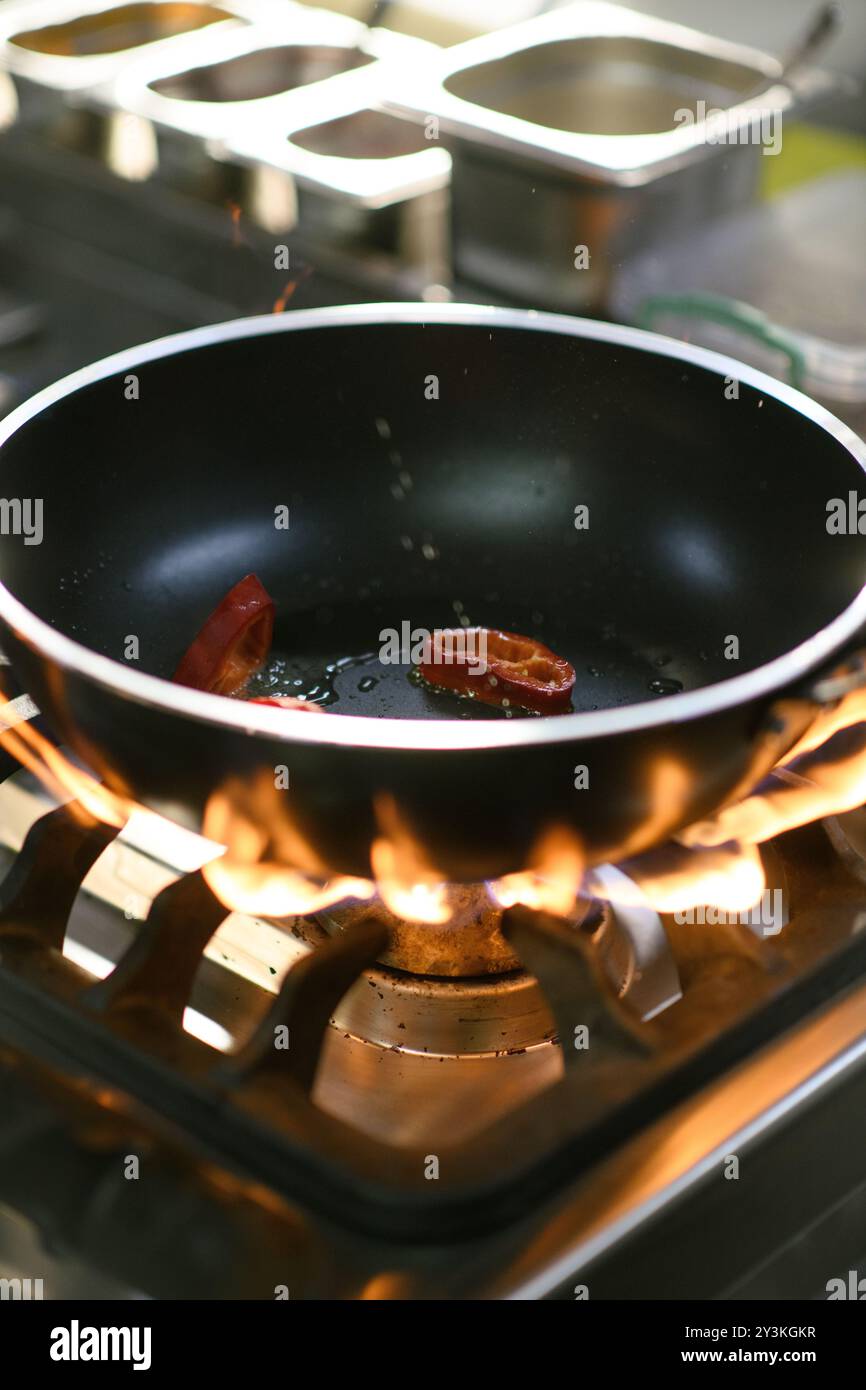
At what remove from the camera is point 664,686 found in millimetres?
870

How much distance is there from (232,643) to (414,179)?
62 cm

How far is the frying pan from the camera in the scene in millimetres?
832

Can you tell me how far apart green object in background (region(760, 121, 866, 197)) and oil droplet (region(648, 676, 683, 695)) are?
0.73 metres

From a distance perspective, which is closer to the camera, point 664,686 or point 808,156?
point 664,686

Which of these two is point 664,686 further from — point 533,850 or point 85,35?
point 85,35

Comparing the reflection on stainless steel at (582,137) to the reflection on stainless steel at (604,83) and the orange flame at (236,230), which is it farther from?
the orange flame at (236,230)

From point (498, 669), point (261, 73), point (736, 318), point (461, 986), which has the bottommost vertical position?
point (461, 986)

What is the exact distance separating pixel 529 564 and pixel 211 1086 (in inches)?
16.1

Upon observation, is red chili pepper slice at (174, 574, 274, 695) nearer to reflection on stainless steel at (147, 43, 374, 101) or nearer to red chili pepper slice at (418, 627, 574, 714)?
red chili pepper slice at (418, 627, 574, 714)

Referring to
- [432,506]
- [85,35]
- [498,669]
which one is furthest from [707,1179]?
[85,35]

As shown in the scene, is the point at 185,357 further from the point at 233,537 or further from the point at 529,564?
the point at 529,564

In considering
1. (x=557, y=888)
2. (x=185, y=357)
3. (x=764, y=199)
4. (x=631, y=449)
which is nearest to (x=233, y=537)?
(x=185, y=357)

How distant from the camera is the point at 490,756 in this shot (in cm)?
59

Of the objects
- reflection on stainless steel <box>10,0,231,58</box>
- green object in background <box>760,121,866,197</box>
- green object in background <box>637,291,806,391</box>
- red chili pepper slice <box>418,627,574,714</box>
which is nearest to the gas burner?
red chili pepper slice <box>418,627,574,714</box>
